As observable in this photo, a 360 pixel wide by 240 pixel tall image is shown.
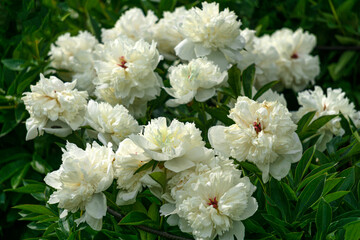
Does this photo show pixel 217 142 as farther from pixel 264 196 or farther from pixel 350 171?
pixel 350 171

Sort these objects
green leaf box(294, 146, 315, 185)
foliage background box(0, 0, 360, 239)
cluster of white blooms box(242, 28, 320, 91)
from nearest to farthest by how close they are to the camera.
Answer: foliage background box(0, 0, 360, 239), green leaf box(294, 146, 315, 185), cluster of white blooms box(242, 28, 320, 91)

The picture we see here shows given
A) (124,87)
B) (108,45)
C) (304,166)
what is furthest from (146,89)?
(304,166)

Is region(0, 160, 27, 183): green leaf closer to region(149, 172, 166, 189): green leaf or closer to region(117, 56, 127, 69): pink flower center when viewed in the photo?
region(117, 56, 127, 69): pink flower center

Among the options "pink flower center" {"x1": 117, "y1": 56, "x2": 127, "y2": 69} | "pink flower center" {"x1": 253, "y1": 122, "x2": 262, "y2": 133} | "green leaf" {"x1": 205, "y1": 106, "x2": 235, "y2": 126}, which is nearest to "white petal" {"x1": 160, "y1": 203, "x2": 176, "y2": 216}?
"pink flower center" {"x1": 253, "y1": 122, "x2": 262, "y2": 133}

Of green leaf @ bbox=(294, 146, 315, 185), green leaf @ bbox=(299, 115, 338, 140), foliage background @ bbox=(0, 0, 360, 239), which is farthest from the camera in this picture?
green leaf @ bbox=(299, 115, 338, 140)

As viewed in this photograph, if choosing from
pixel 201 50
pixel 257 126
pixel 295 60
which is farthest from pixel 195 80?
pixel 295 60

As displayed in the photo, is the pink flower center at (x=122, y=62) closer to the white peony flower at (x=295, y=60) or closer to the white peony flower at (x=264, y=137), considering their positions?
the white peony flower at (x=264, y=137)
